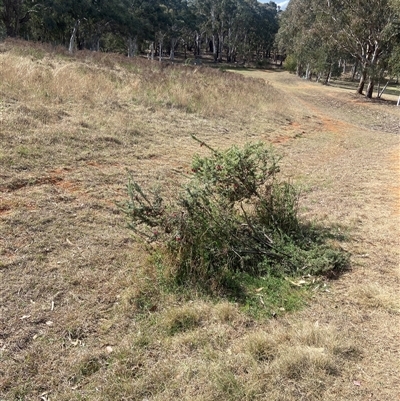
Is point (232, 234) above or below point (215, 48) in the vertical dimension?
below

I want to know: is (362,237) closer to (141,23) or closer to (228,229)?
(228,229)

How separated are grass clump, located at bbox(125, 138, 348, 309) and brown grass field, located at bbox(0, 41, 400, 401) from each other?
210 millimetres

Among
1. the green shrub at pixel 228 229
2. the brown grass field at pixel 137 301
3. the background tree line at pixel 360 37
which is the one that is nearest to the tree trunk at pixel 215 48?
the background tree line at pixel 360 37

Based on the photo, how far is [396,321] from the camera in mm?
2824

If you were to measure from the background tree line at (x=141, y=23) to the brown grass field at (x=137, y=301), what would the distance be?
1546cm

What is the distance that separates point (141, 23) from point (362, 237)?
41210 mm

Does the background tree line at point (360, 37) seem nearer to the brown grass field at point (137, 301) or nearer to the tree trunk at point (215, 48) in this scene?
the brown grass field at point (137, 301)

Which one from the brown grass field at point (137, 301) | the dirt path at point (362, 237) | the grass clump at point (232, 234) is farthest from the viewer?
the grass clump at point (232, 234)

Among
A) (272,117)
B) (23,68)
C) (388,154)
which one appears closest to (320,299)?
(388,154)

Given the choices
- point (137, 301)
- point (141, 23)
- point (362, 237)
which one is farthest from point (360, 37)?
point (137, 301)

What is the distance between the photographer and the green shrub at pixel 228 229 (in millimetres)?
3268

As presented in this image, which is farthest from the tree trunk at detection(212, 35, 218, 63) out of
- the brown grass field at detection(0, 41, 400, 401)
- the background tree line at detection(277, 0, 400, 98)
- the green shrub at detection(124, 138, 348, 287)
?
the green shrub at detection(124, 138, 348, 287)

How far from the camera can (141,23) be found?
3919 centimetres

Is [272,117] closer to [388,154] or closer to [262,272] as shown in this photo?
[388,154]
